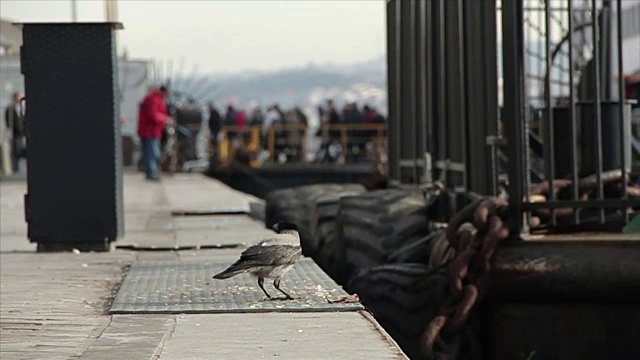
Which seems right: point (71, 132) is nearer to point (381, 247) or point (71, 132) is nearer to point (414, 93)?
point (381, 247)

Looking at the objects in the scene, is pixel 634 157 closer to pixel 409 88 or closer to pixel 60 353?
pixel 409 88

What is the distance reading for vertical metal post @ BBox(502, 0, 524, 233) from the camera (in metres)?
8.26

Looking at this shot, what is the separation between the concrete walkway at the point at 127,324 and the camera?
5.84 meters

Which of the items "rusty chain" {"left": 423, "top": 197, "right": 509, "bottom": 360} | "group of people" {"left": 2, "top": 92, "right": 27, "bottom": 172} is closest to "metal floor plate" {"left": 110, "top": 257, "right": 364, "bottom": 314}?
"rusty chain" {"left": 423, "top": 197, "right": 509, "bottom": 360}

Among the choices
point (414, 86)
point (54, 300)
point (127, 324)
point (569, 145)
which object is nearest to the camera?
point (127, 324)

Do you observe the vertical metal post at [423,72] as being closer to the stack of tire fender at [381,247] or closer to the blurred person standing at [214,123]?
the stack of tire fender at [381,247]

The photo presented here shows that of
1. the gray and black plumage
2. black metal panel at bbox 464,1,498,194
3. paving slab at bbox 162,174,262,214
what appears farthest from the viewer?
paving slab at bbox 162,174,262,214

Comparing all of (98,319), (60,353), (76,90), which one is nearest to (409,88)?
(76,90)

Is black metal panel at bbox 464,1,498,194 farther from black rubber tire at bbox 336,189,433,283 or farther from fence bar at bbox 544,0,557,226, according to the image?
fence bar at bbox 544,0,557,226

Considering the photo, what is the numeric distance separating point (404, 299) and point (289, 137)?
3943 centimetres

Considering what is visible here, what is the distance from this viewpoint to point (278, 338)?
20.0 ft

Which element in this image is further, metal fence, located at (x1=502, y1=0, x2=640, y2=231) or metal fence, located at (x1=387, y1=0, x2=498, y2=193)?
metal fence, located at (x1=387, y1=0, x2=498, y2=193)

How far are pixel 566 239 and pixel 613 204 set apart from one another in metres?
0.41

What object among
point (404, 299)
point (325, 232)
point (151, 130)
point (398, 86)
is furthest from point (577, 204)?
point (151, 130)
